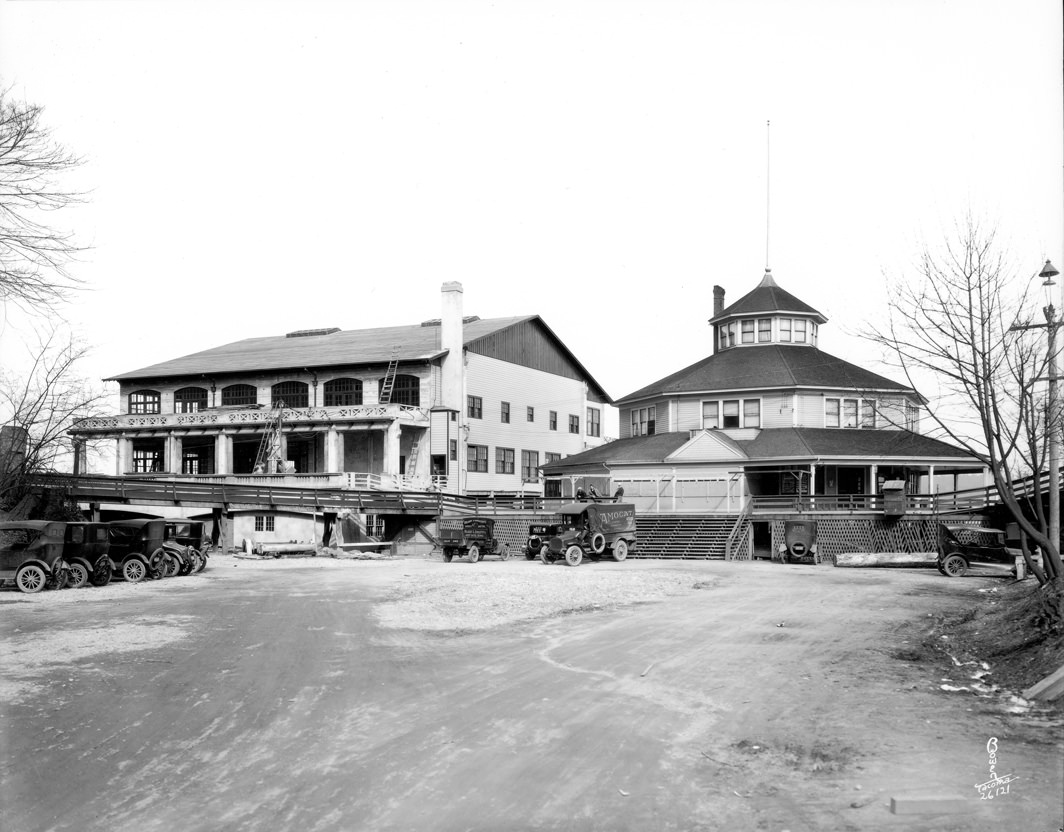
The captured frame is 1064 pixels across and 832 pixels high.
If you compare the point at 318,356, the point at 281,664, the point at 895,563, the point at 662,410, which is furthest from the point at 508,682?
the point at 318,356

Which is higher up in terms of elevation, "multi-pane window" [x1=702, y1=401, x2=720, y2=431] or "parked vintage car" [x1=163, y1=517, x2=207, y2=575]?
"multi-pane window" [x1=702, y1=401, x2=720, y2=431]

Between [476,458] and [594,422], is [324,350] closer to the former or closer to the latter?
[476,458]

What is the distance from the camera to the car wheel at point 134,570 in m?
26.0

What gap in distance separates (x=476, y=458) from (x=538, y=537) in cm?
2005

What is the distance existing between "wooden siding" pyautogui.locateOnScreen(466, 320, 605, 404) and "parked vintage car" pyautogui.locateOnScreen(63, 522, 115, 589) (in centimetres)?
3141

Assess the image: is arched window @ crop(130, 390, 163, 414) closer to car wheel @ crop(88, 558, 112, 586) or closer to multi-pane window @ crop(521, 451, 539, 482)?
multi-pane window @ crop(521, 451, 539, 482)

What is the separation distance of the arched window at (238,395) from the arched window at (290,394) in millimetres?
1319

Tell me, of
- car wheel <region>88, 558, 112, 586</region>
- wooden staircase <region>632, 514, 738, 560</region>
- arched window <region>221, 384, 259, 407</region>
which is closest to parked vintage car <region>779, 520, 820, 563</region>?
wooden staircase <region>632, 514, 738, 560</region>

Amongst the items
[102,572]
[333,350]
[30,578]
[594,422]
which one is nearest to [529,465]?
[594,422]

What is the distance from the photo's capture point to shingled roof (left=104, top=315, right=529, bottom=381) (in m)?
56.0

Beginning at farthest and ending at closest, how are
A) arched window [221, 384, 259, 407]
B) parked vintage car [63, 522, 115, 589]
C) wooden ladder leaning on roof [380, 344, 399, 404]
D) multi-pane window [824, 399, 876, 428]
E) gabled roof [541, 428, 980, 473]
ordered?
arched window [221, 384, 259, 407] → wooden ladder leaning on roof [380, 344, 399, 404] → multi-pane window [824, 399, 876, 428] → gabled roof [541, 428, 980, 473] → parked vintage car [63, 522, 115, 589]

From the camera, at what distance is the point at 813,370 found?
46531mm

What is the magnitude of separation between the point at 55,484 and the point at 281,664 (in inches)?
1272

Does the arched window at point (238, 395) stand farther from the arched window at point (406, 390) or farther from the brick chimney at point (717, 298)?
the brick chimney at point (717, 298)
